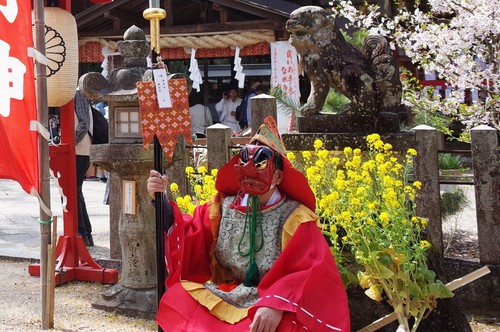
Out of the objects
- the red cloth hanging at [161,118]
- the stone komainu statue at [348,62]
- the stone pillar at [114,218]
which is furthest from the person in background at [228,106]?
the red cloth hanging at [161,118]

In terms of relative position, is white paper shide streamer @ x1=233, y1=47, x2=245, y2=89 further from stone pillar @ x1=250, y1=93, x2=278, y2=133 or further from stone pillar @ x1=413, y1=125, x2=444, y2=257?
stone pillar @ x1=413, y1=125, x2=444, y2=257

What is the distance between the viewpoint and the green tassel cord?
3.16 metres

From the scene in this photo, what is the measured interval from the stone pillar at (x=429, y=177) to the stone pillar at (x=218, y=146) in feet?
6.44

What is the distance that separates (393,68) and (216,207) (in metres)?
2.58

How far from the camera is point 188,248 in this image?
334cm

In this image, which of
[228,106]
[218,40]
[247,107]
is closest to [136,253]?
[247,107]

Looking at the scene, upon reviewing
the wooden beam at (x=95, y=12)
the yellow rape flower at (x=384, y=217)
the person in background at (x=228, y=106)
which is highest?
the wooden beam at (x=95, y=12)

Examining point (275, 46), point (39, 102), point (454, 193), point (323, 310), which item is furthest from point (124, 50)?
point (275, 46)

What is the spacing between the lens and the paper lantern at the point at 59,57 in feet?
19.2

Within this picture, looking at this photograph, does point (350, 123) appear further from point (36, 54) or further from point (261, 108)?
point (36, 54)

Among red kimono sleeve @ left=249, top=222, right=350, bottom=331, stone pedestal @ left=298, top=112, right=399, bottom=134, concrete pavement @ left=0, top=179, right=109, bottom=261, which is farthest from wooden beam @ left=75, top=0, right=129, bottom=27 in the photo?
red kimono sleeve @ left=249, top=222, right=350, bottom=331

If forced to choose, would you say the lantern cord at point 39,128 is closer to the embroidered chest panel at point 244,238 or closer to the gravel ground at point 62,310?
the gravel ground at point 62,310

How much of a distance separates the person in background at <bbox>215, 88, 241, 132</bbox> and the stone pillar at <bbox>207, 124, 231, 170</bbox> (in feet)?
28.4

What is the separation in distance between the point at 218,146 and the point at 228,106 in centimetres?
902
